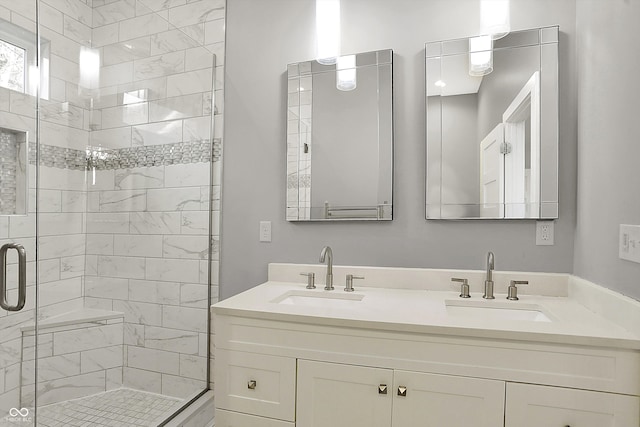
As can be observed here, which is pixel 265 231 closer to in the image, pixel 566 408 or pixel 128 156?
pixel 128 156

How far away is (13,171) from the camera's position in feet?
4.38

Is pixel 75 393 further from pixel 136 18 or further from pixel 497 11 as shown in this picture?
pixel 497 11

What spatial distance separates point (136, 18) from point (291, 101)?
1127 millimetres

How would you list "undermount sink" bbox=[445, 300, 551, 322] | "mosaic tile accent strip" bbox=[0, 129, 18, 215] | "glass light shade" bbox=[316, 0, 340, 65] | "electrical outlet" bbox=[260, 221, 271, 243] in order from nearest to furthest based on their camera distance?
"mosaic tile accent strip" bbox=[0, 129, 18, 215] < "undermount sink" bbox=[445, 300, 551, 322] < "glass light shade" bbox=[316, 0, 340, 65] < "electrical outlet" bbox=[260, 221, 271, 243]

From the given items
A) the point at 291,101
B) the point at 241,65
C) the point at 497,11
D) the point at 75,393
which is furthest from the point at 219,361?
the point at 497,11

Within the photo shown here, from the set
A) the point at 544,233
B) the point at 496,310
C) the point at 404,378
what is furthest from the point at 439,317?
the point at 544,233

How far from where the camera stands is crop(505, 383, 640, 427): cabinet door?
1.03m

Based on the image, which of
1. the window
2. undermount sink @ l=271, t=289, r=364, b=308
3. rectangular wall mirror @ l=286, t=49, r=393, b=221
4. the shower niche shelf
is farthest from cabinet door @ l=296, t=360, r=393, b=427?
the window

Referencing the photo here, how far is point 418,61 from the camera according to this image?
1.77 m

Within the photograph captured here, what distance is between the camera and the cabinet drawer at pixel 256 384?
129cm

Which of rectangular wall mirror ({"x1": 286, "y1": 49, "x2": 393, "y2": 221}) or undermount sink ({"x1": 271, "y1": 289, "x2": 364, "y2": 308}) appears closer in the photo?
undermount sink ({"x1": 271, "y1": 289, "x2": 364, "y2": 308})

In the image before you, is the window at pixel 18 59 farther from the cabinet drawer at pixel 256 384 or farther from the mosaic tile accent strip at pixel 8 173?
the cabinet drawer at pixel 256 384

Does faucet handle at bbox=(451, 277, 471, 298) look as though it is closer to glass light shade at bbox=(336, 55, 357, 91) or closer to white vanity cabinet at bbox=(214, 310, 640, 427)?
white vanity cabinet at bbox=(214, 310, 640, 427)

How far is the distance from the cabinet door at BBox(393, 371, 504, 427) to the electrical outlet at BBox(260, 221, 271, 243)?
3.47 ft
